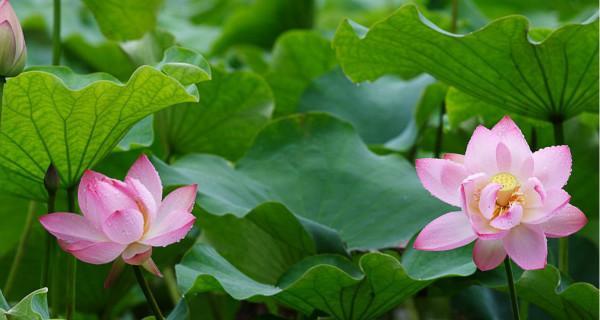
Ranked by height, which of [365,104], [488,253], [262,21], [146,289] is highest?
[488,253]

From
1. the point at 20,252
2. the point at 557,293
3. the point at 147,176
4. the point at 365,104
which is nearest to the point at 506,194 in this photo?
the point at 557,293

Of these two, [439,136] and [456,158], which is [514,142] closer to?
[456,158]

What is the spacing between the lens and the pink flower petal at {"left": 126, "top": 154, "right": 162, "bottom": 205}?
0.85 meters

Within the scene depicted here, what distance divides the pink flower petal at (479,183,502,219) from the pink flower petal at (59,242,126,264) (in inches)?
11.1

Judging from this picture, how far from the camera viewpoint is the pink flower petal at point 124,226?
2.61ft

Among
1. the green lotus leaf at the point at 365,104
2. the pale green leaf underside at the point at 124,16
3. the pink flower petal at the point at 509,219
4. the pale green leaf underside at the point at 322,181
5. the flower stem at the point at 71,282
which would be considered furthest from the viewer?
the green lotus leaf at the point at 365,104

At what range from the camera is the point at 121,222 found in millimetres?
798

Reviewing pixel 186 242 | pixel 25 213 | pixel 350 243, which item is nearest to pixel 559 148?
pixel 350 243

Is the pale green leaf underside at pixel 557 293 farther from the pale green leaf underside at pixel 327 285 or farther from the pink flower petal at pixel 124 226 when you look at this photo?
the pink flower petal at pixel 124 226

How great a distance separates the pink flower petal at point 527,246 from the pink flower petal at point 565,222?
0.04 ft

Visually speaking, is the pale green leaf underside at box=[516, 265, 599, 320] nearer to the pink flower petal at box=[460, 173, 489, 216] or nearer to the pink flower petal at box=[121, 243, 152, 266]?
the pink flower petal at box=[460, 173, 489, 216]

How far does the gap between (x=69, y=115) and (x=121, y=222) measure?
0.16 meters

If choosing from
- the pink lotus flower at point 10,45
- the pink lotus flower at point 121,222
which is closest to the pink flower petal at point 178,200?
the pink lotus flower at point 121,222

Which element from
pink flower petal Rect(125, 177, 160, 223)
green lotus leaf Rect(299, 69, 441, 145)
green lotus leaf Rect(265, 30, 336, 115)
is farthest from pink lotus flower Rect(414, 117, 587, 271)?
green lotus leaf Rect(265, 30, 336, 115)
